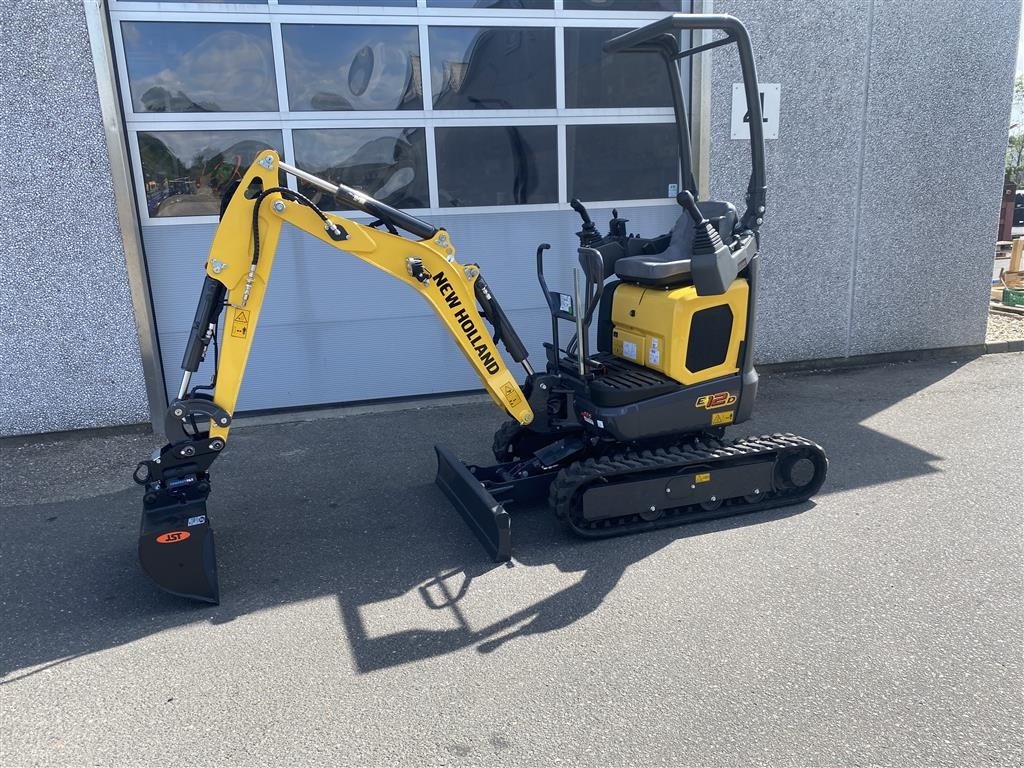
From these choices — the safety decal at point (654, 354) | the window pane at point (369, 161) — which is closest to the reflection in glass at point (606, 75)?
the window pane at point (369, 161)

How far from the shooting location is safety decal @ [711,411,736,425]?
15.3ft

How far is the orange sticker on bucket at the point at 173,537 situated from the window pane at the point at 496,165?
4302 mm

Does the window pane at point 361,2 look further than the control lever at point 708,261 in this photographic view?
Yes

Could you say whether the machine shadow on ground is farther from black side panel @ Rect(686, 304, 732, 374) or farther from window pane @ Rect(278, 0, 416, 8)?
window pane @ Rect(278, 0, 416, 8)

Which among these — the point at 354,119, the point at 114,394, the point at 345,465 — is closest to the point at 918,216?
the point at 354,119

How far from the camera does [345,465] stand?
577 cm

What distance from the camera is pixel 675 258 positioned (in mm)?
4727

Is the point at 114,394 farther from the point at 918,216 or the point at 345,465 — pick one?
the point at 918,216

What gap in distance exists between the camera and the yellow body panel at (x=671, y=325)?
Result: 14.4 feet

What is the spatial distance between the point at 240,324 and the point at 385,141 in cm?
349

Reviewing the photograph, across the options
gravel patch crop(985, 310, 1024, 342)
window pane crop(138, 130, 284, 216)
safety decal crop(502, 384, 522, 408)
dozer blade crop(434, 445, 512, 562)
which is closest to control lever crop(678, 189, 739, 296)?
safety decal crop(502, 384, 522, 408)

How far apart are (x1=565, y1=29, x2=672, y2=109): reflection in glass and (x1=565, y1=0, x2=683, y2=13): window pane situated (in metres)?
0.21

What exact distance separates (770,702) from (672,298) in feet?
7.40

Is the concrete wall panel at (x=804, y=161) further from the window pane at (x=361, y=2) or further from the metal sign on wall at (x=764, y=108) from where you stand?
the window pane at (x=361, y=2)
